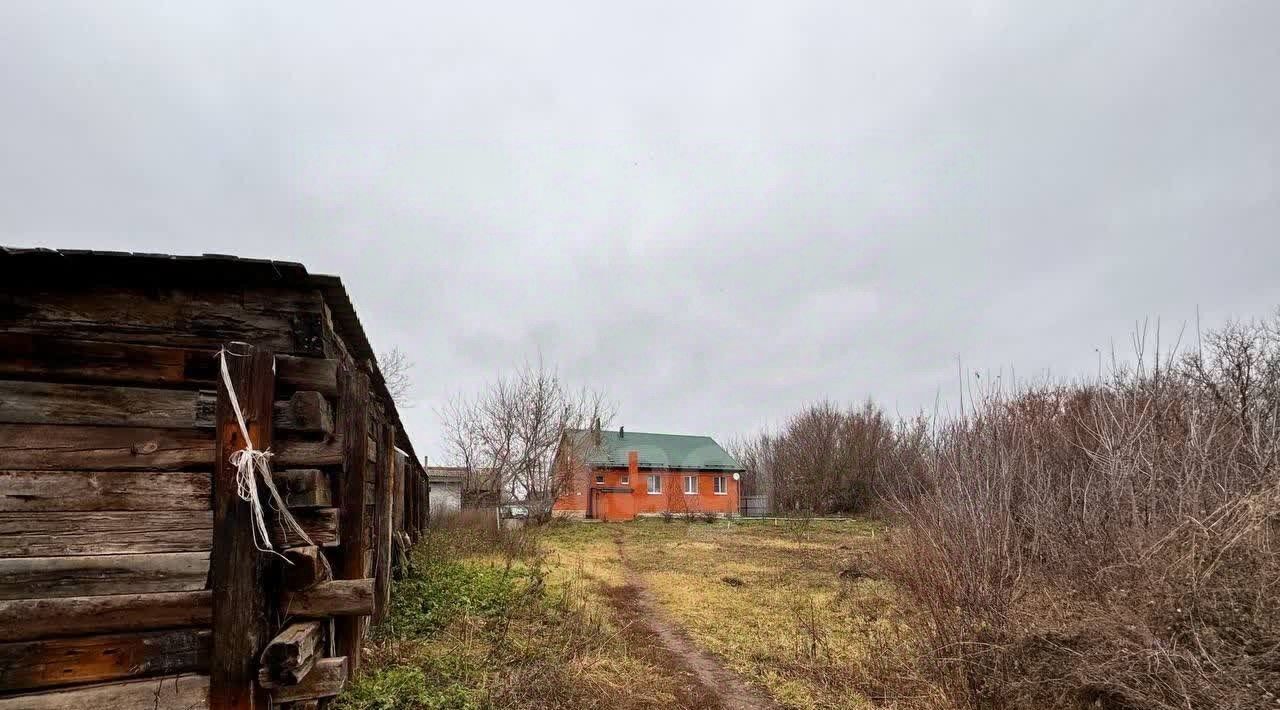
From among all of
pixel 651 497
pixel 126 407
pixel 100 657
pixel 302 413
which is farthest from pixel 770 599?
pixel 651 497

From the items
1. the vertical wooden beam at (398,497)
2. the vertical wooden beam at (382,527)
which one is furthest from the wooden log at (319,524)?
the vertical wooden beam at (398,497)

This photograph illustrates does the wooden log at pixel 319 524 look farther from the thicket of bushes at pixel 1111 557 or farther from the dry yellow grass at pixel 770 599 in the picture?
the thicket of bushes at pixel 1111 557

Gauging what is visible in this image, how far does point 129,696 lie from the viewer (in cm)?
341

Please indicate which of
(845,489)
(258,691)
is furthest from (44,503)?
(845,489)

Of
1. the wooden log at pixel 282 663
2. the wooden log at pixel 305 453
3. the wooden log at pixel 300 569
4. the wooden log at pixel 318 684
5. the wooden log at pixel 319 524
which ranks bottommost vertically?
the wooden log at pixel 318 684

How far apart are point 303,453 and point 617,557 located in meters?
14.2

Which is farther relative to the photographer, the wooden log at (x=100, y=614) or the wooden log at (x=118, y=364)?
the wooden log at (x=118, y=364)

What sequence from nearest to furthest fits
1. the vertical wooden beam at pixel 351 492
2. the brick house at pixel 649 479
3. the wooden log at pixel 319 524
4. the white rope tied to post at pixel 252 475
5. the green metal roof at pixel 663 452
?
the white rope tied to post at pixel 252 475 → the wooden log at pixel 319 524 → the vertical wooden beam at pixel 351 492 → the brick house at pixel 649 479 → the green metal roof at pixel 663 452

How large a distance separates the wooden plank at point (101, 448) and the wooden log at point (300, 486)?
1.30 feet

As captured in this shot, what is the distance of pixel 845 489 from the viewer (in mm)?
36281

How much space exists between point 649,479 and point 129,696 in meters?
36.6

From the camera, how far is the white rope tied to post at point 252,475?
351cm

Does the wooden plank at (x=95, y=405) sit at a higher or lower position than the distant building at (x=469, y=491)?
higher

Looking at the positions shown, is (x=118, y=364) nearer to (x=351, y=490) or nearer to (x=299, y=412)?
(x=299, y=412)
